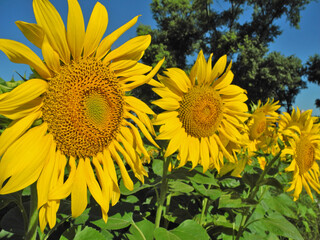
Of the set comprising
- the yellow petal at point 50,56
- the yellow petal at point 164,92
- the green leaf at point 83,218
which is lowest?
the green leaf at point 83,218

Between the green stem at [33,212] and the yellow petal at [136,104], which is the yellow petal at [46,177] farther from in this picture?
the yellow petal at [136,104]

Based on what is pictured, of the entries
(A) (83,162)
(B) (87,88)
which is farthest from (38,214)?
(B) (87,88)

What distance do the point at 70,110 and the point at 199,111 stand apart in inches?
36.7

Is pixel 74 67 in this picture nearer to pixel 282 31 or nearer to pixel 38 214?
pixel 38 214

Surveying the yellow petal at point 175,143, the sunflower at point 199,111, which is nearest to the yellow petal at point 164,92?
the sunflower at point 199,111

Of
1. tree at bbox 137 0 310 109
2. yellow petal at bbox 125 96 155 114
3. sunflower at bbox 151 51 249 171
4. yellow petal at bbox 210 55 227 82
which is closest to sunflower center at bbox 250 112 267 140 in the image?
sunflower at bbox 151 51 249 171

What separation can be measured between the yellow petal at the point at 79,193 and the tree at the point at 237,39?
750 inches

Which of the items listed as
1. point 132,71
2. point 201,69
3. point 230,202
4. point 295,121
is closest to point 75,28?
point 132,71

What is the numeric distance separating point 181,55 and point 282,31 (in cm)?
855

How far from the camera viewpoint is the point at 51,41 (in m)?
0.88

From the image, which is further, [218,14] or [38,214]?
[218,14]

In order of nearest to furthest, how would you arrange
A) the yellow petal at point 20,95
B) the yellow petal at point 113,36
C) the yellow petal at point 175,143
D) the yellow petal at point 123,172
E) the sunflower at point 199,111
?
the yellow petal at point 20,95
the yellow petal at point 113,36
the yellow petal at point 123,172
the yellow petal at point 175,143
the sunflower at point 199,111

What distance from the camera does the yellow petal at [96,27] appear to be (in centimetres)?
95

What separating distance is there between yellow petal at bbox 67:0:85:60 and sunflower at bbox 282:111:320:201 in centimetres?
166
